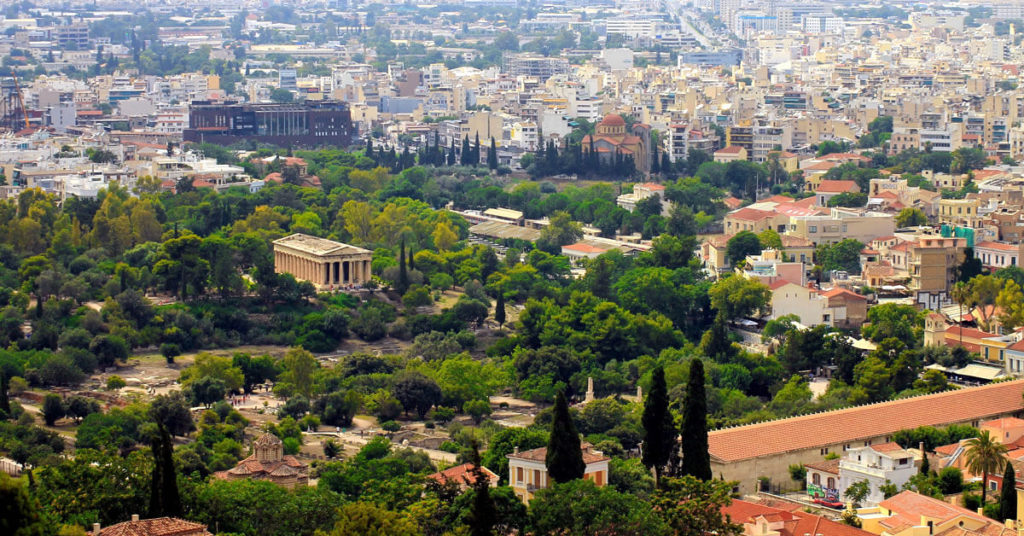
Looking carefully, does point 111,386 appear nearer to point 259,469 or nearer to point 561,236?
point 259,469

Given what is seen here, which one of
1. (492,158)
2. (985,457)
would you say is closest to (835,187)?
(492,158)

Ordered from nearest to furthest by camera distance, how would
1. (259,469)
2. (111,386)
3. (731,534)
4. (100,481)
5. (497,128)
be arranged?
(731,534)
(100,481)
(259,469)
(111,386)
(497,128)

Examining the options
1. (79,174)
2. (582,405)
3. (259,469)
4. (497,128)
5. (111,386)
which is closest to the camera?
(259,469)

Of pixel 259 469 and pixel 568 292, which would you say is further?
pixel 568 292

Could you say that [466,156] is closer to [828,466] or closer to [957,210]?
[957,210]

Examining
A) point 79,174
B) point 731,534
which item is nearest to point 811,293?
point 731,534
